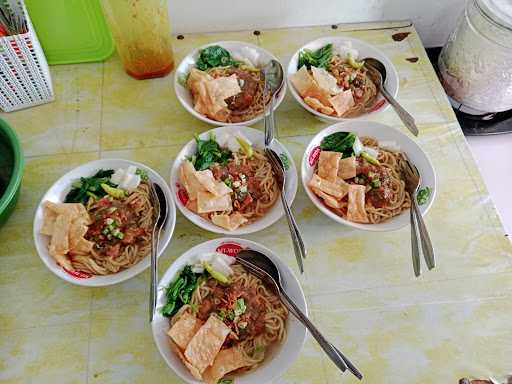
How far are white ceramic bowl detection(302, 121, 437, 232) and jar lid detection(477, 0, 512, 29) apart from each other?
52 cm

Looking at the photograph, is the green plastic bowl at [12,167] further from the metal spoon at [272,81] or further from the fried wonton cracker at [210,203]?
the metal spoon at [272,81]

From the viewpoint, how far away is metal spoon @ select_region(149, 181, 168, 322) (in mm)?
1165

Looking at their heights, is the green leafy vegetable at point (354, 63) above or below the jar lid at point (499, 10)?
below

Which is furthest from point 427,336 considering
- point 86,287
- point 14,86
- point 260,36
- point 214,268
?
point 14,86

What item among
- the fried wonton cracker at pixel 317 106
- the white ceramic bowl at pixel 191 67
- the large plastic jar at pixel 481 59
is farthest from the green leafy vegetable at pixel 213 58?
the large plastic jar at pixel 481 59

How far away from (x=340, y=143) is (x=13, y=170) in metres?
1.13

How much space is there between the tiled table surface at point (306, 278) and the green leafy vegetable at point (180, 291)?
0.43 feet

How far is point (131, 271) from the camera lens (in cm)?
125

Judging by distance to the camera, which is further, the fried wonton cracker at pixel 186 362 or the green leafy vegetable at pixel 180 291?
the green leafy vegetable at pixel 180 291

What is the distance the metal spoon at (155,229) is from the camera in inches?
45.9

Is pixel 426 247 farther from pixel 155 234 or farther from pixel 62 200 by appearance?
pixel 62 200

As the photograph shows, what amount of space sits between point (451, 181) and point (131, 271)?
119 centimetres

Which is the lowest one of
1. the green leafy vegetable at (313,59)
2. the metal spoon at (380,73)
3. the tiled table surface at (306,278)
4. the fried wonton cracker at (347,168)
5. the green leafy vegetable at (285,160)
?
the tiled table surface at (306,278)

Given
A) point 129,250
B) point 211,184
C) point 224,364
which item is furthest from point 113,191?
point 224,364
